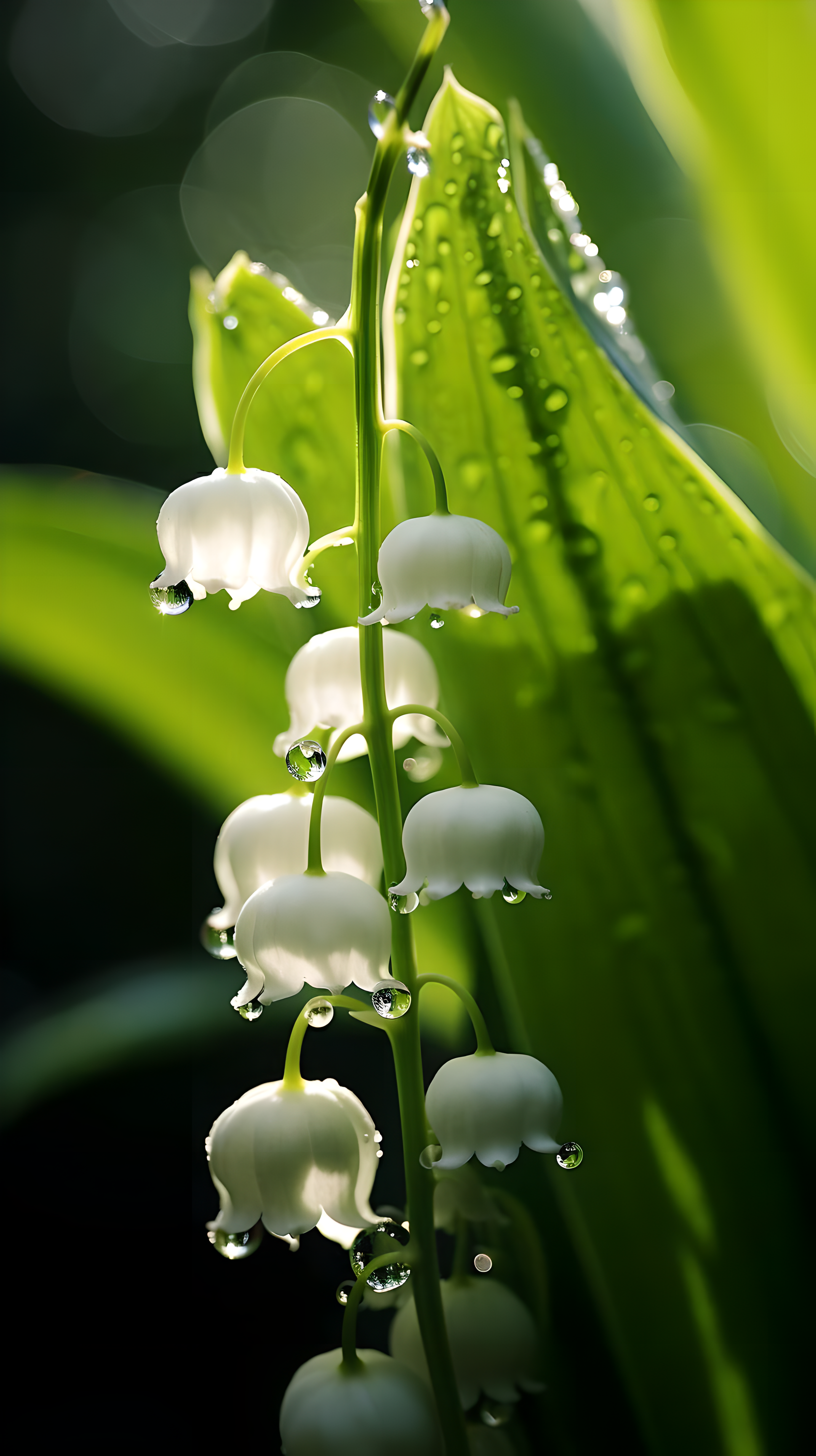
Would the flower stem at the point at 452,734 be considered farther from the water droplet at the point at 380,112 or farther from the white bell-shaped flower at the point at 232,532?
the water droplet at the point at 380,112

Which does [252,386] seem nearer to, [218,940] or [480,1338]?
[218,940]

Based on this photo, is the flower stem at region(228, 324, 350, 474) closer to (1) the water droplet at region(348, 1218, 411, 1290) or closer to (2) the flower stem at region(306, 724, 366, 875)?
(2) the flower stem at region(306, 724, 366, 875)

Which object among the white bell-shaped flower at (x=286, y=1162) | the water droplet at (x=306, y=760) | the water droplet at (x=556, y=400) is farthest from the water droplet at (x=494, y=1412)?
the water droplet at (x=556, y=400)

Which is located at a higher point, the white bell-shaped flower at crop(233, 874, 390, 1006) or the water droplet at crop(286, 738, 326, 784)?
the water droplet at crop(286, 738, 326, 784)

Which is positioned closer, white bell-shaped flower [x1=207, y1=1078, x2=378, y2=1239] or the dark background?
white bell-shaped flower [x1=207, y1=1078, x2=378, y2=1239]

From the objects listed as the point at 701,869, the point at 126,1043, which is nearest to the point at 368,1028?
the point at 126,1043

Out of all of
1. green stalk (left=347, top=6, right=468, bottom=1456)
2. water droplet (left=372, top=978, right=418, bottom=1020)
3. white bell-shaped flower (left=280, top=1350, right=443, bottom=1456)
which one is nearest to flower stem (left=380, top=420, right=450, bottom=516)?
green stalk (left=347, top=6, right=468, bottom=1456)
